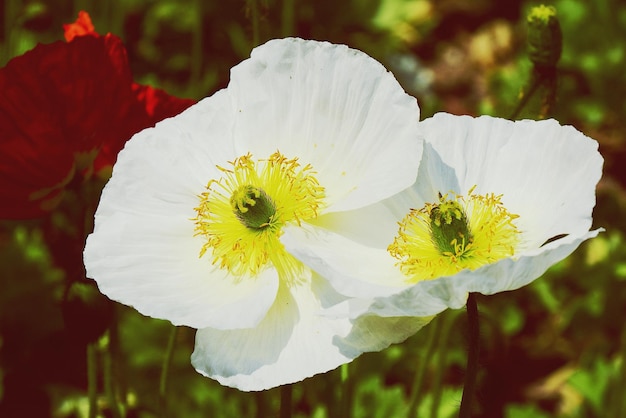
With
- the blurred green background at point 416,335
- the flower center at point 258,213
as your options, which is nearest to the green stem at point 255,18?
the blurred green background at point 416,335

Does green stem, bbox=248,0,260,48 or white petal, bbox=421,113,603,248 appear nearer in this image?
white petal, bbox=421,113,603,248

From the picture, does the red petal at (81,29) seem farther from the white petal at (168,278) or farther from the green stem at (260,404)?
the green stem at (260,404)

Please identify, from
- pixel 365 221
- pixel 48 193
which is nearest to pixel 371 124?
pixel 365 221

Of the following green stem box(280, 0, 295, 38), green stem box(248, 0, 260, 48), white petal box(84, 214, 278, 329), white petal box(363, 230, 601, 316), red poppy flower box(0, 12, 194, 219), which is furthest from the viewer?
green stem box(280, 0, 295, 38)

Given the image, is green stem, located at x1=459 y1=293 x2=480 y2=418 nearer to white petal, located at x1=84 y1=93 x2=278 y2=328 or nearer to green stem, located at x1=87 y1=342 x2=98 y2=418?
white petal, located at x1=84 y1=93 x2=278 y2=328

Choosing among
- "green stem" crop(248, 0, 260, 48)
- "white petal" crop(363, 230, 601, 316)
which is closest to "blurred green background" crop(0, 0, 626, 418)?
→ "green stem" crop(248, 0, 260, 48)

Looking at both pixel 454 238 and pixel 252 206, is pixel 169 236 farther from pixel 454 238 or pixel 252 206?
pixel 454 238

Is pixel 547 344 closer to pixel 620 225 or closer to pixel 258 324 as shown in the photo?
pixel 620 225
